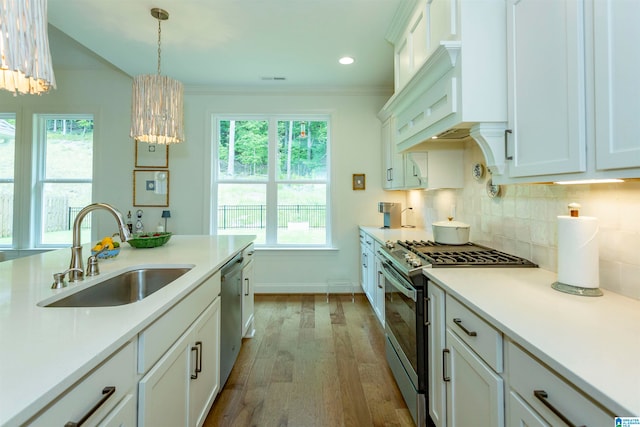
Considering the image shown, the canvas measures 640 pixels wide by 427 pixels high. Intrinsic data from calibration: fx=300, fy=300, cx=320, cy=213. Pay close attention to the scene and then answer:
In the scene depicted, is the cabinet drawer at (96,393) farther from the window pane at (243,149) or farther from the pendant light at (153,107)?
the window pane at (243,149)

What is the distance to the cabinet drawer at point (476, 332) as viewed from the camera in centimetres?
102

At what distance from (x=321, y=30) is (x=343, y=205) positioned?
215 centimetres

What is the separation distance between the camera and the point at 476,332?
3.74 ft

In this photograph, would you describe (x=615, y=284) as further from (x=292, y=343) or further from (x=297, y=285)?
(x=297, y=285)

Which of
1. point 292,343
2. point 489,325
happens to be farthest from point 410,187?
point 489,325

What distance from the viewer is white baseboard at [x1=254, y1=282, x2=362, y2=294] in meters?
4.14

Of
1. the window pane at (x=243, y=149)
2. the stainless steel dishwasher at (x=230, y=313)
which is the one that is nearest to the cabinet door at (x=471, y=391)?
the stainless steel dishwasher at (x=230, y=313)

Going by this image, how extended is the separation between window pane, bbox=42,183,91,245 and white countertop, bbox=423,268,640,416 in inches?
187

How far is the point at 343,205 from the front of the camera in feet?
13.8

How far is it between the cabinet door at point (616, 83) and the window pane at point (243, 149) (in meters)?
3.69

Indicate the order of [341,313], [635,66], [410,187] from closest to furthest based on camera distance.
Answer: [635,66], [410,187], [341,313]

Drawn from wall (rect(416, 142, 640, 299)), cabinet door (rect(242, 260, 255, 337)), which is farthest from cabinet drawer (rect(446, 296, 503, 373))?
cabinet door (rect(242, 260, 255, 337))

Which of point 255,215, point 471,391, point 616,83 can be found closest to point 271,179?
point 255,215

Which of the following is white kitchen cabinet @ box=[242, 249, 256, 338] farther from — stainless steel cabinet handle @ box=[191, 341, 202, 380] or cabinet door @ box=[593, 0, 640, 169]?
cabinet door @ box=[593, 0, 640, 169]
